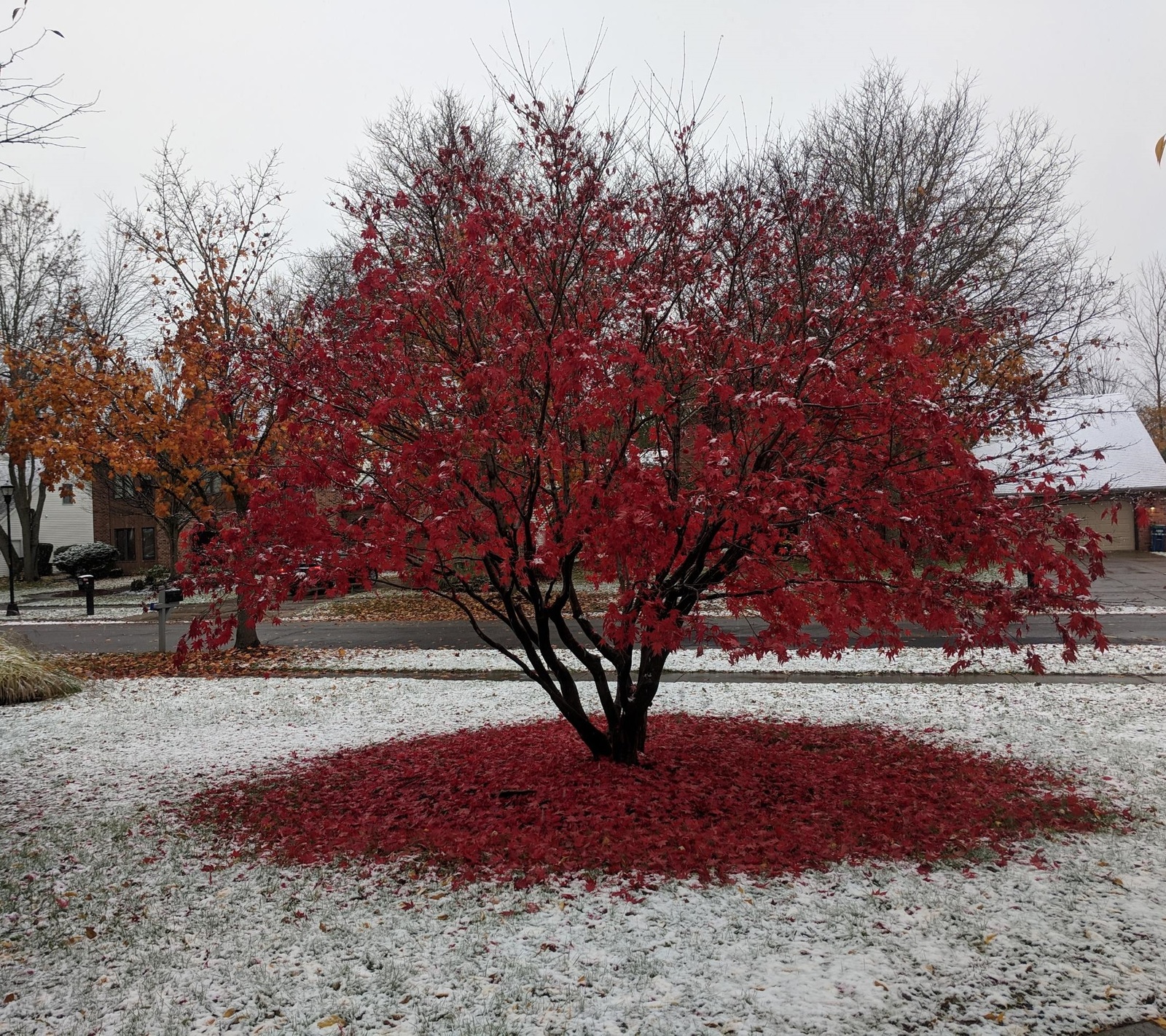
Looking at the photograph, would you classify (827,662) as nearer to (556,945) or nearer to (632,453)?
(632,453)

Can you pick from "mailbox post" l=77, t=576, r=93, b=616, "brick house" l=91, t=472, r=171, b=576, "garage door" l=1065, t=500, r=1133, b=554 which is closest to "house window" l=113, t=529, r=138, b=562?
"brick house" l=91, t=472, r=171, b=576

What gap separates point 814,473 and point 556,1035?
11.5ft

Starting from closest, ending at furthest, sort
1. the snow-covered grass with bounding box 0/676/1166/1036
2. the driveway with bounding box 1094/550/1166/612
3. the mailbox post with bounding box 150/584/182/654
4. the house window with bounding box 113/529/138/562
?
the snow-covered grass with bounding box 0/676/1166/1036, the mailbox post with bounding box 150/584/182/654, the driveway with bounding box 1094/550/1166/612, the house window with bounding box 113/529/138/562

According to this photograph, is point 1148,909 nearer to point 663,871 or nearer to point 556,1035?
point 663,871

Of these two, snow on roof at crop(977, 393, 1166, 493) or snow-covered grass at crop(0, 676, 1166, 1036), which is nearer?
snow-covered grass at crop(0, 676, 1166, 1036)

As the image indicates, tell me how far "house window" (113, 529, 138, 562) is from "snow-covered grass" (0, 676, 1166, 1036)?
42.4 meters

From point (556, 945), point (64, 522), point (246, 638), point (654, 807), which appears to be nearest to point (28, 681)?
point (246, 638)

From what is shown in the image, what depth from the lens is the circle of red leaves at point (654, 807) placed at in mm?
5184

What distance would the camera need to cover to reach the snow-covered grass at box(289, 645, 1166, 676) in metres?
11.3

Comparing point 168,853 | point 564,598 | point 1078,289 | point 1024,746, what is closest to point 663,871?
point 564,598

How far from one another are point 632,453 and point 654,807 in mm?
2368

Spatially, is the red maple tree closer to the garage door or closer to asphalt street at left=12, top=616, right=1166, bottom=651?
asphalt street at left=12, top=616, right=1166, bottom=651

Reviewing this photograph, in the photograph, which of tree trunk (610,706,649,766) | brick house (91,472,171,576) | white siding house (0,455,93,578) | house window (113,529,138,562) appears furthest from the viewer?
white siding house (0,455,93,578)

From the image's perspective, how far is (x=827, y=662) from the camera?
12266mm
